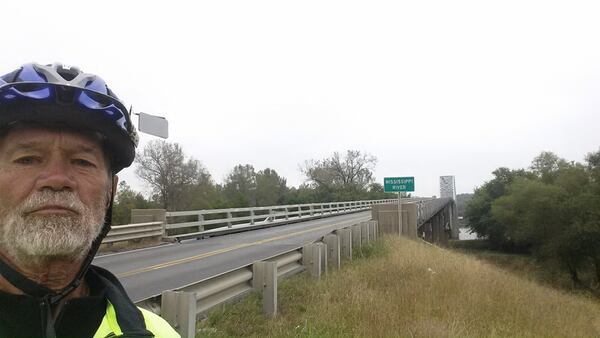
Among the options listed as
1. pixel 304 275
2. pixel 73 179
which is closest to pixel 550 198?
pixel 304 275

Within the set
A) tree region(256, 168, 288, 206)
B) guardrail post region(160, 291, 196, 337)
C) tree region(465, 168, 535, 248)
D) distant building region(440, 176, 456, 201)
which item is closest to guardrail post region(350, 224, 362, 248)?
guardrail post region(160, 291, 196, 337)

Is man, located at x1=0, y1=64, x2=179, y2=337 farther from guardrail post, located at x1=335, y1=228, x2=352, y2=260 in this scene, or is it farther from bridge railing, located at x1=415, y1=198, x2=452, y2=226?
bridge railing, located at x1=415, y1=198, x2=452, y2=226

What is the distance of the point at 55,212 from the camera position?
1.66 metres

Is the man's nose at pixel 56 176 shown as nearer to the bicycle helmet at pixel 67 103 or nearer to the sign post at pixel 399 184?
the bicycle helmet at pixel 67 103

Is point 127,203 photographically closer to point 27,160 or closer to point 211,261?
point 211,261

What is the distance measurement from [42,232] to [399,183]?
20.3 meters

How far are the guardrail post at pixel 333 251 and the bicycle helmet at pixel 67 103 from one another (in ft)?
30.0

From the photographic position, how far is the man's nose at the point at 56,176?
1675 mm

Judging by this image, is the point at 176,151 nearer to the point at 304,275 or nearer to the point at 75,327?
the point at 304,275

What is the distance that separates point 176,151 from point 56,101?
187 feet

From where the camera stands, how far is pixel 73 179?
5.71 feet

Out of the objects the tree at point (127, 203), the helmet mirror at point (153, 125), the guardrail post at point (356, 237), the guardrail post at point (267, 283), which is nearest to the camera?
the guardrail post at point (267, 283)

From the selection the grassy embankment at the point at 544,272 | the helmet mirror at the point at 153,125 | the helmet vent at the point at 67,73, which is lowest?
the grassy embankment at the point at 544,272

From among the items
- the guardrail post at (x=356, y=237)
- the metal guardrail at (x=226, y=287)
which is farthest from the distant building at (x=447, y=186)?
the metal guardrail at (x=226, y=287)
